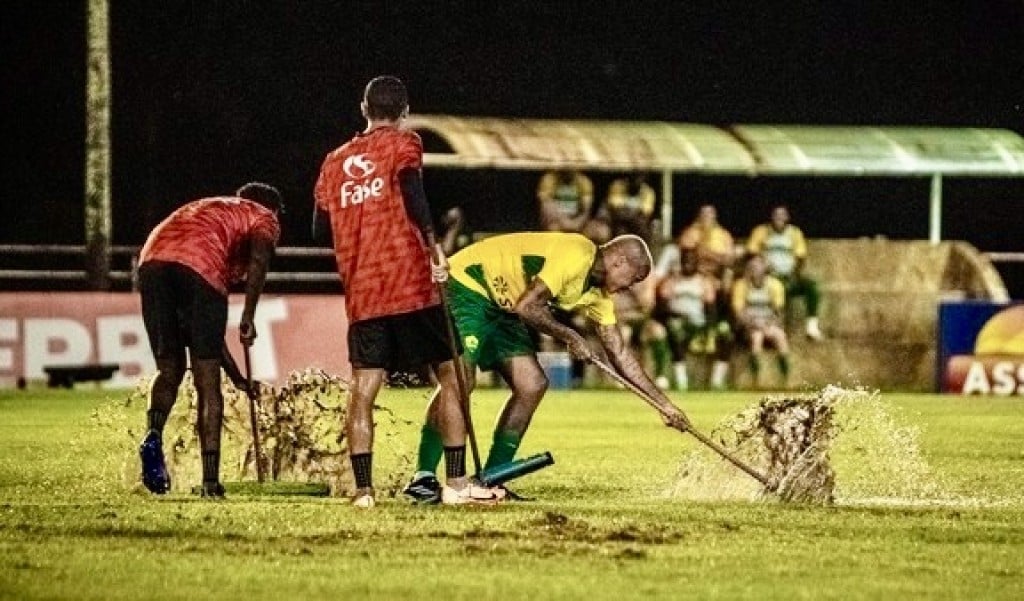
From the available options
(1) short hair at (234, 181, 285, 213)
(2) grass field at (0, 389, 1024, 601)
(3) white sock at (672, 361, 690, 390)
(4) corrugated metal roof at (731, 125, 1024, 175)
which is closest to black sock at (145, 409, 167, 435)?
(2) grass field at (0, 389, 1024, 601)

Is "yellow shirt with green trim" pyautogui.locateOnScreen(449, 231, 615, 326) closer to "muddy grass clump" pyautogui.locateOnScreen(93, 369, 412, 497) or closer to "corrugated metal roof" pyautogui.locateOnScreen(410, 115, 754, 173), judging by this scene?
"muddy grass clump" pyautogui.locateOnScreen(93, 369, 412, 497)

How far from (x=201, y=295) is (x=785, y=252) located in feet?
50.3

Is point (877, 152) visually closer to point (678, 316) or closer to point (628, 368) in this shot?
point (678, 316)

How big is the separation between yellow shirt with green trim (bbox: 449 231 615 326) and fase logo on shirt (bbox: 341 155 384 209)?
110 cm

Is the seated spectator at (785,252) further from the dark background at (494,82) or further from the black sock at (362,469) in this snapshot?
the black sock at (362,469)

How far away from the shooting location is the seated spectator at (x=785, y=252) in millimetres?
26781

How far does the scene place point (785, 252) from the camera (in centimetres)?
2688

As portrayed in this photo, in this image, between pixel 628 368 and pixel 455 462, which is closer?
pixel 455 462

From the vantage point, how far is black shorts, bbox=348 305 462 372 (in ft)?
37.5

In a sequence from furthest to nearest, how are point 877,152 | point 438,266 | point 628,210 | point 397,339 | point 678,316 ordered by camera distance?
point 877,152
point 628,210
point 678,316
point 397,339
point 438,266

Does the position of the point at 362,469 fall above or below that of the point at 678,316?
above

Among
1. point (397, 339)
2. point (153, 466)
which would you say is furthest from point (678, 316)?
point (397, 339)

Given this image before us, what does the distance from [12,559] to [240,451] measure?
447 cm

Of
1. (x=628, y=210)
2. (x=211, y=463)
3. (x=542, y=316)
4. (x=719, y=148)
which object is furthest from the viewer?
(x=719, y=148)
